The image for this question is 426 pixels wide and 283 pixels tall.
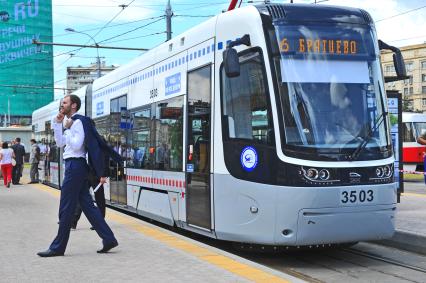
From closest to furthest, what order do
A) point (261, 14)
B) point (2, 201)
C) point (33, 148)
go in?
point (261, 14) → point (2, 201) → point (33, 148)

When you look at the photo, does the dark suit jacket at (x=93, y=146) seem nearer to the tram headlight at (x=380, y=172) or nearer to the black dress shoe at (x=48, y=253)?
the black dress shoe at (x=48, y=253)

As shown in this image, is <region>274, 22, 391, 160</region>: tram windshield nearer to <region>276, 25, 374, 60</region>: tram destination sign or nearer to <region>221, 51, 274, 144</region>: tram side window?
<region>276, 25, 374, 60</region>: tram destination sign

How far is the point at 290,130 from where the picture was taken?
281 inches

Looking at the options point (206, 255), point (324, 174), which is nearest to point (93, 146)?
point (206, 255)

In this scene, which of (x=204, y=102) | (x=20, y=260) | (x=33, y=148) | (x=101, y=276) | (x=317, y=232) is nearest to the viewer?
(x=101, y=276)

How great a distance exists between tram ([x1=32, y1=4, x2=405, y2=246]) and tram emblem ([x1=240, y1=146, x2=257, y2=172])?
17 millimetres

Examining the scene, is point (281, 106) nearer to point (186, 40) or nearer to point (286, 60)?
point (286, 60)

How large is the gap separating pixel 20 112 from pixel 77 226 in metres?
76.3

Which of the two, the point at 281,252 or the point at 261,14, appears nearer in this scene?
the point at 261,14

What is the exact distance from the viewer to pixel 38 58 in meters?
70.6

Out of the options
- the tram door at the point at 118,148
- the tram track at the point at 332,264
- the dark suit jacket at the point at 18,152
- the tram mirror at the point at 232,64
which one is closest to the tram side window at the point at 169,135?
the tram track at the point at 332,264

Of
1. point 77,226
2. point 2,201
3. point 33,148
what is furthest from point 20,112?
point 77,226

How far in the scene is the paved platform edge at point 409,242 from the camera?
858 cm

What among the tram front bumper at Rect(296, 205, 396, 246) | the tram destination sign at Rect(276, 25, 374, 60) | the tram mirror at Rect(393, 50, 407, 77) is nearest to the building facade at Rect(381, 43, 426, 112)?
the tram mirror at Rect(393, 50, 407, 77)
